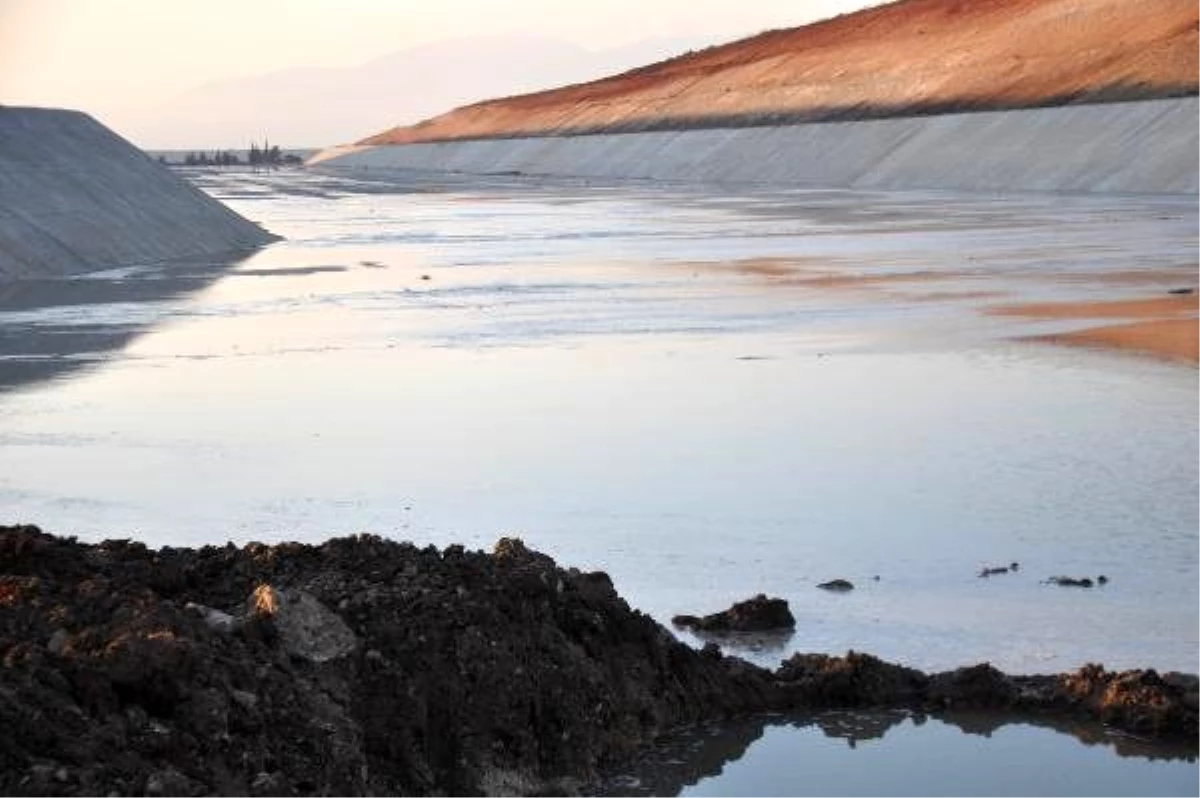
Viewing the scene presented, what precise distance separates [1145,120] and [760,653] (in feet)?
179

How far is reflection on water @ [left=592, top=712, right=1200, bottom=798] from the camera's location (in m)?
6.74

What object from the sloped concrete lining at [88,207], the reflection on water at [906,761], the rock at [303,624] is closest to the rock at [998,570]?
the reflection on water at [906,761]

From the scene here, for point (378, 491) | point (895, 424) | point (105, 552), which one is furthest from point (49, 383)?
point (105, 552)

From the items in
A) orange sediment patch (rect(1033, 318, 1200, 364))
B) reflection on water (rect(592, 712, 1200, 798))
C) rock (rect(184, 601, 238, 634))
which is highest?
rock (rect(184, 601, 238, 634))

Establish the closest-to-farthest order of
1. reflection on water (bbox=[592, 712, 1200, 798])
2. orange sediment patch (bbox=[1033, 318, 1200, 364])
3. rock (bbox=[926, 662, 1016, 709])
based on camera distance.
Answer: reflection on water (bbox=[592, 712, 1200, 798]) → rock (bbox=[926, 662, 1016, 709]) → orange sediment patch (bbox=[1033, 318, 1200, 364])

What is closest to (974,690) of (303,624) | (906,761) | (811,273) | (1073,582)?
(906,761)

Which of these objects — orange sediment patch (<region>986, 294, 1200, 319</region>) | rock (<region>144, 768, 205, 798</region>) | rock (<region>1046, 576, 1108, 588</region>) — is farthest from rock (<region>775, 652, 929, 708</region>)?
orange sediment patch (<region>986, 294, 1200, 319</region>)

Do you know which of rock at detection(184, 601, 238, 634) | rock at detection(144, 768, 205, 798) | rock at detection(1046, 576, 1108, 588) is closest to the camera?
rock at detection(144, 768, 205, 798)

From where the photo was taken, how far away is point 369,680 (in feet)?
21.5

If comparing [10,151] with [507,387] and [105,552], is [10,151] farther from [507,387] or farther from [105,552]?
[105,552]

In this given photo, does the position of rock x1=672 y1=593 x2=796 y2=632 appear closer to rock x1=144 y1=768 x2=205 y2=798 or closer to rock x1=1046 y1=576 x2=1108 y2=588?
rock x1=1046 y1=576 x2=1108 y2=588

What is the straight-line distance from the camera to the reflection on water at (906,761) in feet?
22.1

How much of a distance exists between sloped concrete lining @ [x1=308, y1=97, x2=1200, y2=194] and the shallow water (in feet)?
97.1

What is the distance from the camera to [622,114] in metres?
118
